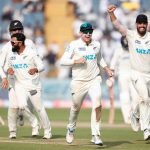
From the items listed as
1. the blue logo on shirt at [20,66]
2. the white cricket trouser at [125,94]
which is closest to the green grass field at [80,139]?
the white cricket trouser at [125,94]

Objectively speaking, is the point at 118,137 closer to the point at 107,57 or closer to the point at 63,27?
the point at 107,57

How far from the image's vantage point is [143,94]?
14.2 m

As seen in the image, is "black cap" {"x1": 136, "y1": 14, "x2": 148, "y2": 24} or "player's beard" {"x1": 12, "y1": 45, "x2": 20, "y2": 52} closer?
"black cap" {"x1": 136, "y1": 14, "x2": 148, "y2": 24}

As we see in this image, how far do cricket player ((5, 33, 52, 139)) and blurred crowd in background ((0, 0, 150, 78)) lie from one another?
14.1 meters

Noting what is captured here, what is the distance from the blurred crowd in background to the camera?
1159 inches

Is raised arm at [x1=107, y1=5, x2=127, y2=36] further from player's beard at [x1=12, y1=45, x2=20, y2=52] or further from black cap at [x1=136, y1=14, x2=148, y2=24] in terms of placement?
player's beard at [x1=12, y1=45, x2=20, y2=52]

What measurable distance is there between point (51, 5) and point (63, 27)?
1054mm

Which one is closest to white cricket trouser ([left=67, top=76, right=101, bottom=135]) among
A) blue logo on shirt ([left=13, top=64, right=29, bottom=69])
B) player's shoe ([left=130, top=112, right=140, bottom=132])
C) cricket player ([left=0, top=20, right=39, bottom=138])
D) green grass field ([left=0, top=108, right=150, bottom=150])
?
green grass field ([left=0, top=108, right=150, bottom=150])

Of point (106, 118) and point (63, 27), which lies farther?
point (63, 27)

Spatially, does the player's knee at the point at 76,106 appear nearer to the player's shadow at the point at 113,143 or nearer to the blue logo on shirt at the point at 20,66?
the player's shadow at the point at 113,143

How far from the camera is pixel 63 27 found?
3073 centimetres

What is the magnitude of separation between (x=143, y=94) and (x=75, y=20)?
53.3ft

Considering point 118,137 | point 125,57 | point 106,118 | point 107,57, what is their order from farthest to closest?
point 107,57 → point 106,118 → point 125,57 → point 118,137

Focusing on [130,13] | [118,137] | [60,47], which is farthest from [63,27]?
[118,137]
